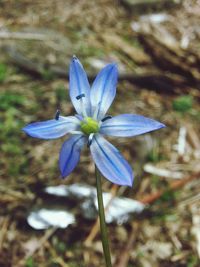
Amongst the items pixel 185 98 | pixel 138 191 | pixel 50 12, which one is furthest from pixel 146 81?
pixel 50 12

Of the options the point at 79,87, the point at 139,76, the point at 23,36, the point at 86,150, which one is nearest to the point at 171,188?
the point at 86,150

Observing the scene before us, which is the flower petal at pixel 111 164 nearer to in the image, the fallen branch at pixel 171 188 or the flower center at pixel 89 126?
the flower center at pixel 89 126

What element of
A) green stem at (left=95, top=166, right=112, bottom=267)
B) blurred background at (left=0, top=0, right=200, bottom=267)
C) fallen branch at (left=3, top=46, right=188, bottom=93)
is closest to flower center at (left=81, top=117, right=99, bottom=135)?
green stem at (left=95, top=166, right=112, bottom=267)

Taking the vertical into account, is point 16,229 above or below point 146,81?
below

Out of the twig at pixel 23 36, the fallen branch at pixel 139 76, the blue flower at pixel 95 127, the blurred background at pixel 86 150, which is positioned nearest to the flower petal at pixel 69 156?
the blue flower at pixel 95 127

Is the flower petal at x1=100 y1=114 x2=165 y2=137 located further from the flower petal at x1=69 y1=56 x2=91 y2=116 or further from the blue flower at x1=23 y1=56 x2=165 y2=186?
the flower petal at x1=69 y1=56 x2=91 y2=116

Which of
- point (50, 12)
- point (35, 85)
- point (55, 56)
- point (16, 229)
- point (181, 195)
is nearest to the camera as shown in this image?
point (16, 229)

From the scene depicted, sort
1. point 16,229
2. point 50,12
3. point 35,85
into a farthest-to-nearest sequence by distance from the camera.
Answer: point 50,12
point 35,85
point 16,229

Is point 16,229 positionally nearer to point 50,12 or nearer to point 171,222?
point 171,222
